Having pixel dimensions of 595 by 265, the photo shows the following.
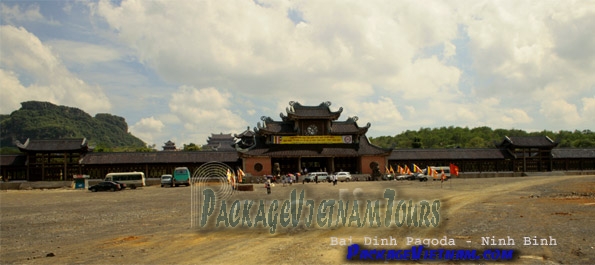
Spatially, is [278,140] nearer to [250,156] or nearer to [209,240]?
[250,156]

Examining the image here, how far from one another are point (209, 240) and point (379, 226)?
5623 mm

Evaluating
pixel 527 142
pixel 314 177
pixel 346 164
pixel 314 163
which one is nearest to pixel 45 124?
pixel 314 163

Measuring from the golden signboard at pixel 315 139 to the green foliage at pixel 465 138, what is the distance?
3443 centimetres

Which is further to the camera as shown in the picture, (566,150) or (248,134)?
(248,134)

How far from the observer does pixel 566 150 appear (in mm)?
72875

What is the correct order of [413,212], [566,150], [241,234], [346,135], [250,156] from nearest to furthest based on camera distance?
[241,234]
[413,212]
[250,156]
[346,135]
[566,150]

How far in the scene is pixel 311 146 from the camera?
66.8 m

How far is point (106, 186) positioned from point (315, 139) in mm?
31093

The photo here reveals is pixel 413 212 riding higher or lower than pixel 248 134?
lower

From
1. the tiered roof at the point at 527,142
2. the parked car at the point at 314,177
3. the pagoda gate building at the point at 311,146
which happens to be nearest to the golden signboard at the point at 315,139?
the pagoda gate building at the point at 311,146

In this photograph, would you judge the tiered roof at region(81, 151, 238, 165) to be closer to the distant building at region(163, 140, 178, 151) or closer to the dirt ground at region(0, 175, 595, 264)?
the dirt ground at region(0, 175, 595, 264)

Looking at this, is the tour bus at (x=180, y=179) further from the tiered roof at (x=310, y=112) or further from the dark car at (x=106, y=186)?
the tiered roof at (x=310, y=112)

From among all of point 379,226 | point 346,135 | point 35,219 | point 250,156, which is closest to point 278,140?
point 250,156

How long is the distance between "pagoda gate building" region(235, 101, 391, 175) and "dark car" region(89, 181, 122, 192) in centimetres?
1967
